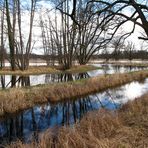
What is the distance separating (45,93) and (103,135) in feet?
24.5

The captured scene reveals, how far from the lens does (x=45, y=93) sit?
521 inches

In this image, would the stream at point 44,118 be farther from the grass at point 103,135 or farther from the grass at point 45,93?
the grass at point 103,135

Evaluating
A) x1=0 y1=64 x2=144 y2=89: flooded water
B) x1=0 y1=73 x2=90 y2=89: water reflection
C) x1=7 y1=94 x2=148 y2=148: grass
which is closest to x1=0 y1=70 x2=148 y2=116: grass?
x1=0 y1=73 x2=90 y2=89: water reflection

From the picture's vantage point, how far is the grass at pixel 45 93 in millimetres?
10863

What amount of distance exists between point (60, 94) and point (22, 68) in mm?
17138

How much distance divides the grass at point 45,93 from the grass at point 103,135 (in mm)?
4372

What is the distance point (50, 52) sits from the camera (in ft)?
161

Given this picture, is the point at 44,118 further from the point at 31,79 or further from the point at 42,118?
the point at 31,79

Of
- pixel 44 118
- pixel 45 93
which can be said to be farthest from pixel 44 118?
pixel 45 93

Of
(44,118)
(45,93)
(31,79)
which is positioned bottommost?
(44,118)

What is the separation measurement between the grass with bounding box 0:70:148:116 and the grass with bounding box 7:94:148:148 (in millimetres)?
4372

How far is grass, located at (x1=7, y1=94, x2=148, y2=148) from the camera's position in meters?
5.23

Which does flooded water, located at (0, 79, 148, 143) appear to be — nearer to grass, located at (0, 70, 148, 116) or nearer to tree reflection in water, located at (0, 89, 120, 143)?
tree reflection in water, located at (0, 89, 120, 143)

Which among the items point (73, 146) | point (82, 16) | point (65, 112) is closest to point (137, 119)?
point (73, 146)
